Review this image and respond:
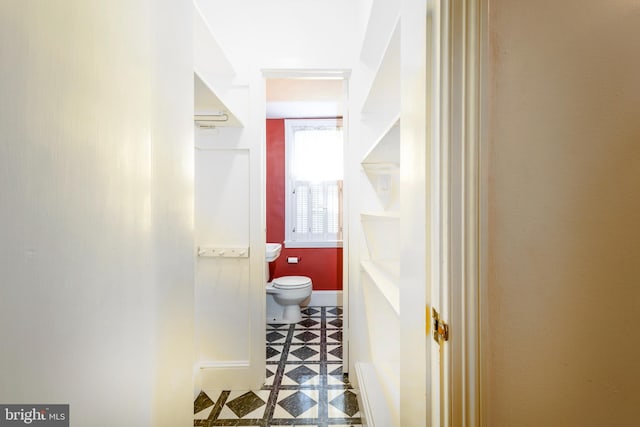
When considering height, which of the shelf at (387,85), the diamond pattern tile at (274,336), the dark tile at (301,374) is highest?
the shelf at (387,85)

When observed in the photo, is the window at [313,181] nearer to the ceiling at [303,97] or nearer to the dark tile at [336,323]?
the ceiling at [303,97]

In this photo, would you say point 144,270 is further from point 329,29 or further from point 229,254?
point 329,29

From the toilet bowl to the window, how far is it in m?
0.77

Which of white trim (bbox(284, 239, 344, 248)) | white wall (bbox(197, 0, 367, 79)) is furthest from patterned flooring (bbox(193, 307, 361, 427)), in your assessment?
white wall (bbox(197, 0, 367, 79))

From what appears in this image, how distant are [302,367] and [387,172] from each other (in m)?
1.66

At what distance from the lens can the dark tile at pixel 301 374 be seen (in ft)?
7.39

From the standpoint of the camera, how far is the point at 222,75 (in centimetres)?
214

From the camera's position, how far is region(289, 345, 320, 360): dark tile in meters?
2.62

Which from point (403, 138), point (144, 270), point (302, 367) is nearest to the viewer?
point (144, 270)

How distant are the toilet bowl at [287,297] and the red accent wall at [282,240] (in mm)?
545

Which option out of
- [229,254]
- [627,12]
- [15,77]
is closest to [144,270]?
[15,77]

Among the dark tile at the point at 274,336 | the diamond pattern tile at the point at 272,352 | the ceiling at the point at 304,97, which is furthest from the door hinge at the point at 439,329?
the ceiling at the point at 304,97

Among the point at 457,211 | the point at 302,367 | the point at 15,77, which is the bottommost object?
the point at 302,367

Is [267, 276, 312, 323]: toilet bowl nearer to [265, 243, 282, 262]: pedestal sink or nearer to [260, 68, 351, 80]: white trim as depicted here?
[265, 243, 282, 262]: pedestal sink
